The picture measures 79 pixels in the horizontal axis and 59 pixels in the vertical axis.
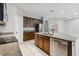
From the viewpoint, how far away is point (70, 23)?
166 cm

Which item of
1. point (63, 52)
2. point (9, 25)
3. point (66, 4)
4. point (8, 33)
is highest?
point (66, 4)

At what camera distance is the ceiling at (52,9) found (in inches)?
63.6

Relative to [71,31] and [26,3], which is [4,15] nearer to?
[26,3]

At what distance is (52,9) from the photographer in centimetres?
173

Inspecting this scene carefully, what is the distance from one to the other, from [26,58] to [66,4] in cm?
129

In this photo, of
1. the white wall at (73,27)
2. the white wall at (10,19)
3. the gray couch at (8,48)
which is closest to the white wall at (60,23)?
the white wall at (73,27)

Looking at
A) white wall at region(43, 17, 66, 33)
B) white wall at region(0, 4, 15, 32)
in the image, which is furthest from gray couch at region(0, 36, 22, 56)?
white wall at region(43, 17, 66, 33)

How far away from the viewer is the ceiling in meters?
1.62

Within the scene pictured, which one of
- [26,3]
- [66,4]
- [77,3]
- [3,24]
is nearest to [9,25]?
[3,24]

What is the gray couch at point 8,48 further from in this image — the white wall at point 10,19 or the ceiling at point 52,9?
the ceiling at point 52,9

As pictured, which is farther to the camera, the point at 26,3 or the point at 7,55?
the point at 26,3

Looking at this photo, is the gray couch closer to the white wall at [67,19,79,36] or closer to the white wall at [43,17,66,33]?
the white wall at [43,17,66,33]

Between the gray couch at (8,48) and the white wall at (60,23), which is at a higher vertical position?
the white wall at (60,23)

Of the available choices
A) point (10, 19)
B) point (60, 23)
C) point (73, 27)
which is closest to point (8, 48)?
point (10, 19)
